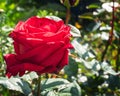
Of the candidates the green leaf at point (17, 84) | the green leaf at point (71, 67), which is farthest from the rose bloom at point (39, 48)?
the green leaf at point (71, 67)

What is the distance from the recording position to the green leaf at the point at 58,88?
1.01m

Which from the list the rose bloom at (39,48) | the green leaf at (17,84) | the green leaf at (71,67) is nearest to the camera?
the rose bloom at (39,48)

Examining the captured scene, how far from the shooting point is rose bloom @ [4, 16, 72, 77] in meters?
0.87

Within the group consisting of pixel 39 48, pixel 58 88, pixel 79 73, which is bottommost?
pixel 79 73

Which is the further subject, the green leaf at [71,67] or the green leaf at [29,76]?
the green leaf at [71,67]

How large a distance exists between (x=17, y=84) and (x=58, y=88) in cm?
11

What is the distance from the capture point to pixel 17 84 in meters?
1.01

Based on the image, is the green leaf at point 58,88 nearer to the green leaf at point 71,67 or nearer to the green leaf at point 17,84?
the green leaf at point 17,84

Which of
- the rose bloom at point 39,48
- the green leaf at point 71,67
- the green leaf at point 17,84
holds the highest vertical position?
the rose bloom at point 39,48

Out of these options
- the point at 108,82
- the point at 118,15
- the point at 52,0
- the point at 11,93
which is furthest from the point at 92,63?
the point at 52,0

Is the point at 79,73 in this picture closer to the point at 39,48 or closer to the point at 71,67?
the point at 71,67

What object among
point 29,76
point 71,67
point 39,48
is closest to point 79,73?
point 71,67

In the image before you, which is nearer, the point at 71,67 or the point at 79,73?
the point at 71,67

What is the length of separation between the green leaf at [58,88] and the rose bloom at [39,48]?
0.11 metres
